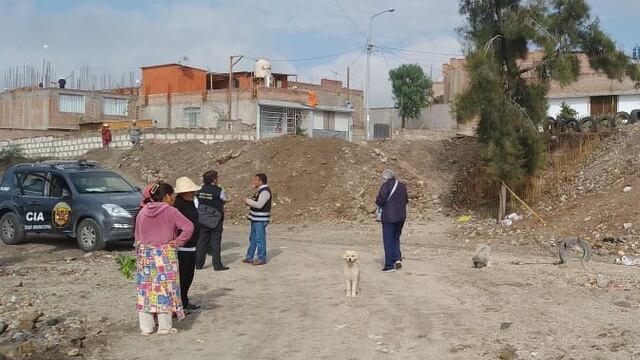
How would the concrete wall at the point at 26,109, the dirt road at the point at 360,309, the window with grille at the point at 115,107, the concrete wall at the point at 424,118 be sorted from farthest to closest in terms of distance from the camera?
the window with grille at the point at 115,107 → the concrete wall at the point at 424,118 → the concrete wall at the point at 26,109 → the dirt road at the point at 360,309

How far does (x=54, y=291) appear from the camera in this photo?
10078mm

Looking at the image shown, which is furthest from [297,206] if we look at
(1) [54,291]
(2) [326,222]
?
(1) [54,291]

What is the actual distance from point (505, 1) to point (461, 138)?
38.6ft

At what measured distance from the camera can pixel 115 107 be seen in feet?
192

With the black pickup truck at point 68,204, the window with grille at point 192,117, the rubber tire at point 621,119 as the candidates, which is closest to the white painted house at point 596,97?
the rubber tire at point 621,119

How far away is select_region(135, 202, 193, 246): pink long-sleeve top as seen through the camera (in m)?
7.45

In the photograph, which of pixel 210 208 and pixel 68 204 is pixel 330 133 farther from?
pixel 210 208

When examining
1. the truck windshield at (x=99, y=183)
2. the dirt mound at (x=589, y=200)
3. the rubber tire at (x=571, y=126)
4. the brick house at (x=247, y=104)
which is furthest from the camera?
the brick house at (x=247, y=104)

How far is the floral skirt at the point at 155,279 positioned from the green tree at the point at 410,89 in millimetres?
52697

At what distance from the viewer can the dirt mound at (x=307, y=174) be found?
23562 mm

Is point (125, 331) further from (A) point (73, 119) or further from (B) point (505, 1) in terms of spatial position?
(A) point (73, 119)

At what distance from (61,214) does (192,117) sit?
126 ft

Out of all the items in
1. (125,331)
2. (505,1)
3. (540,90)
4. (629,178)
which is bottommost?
(125,331)

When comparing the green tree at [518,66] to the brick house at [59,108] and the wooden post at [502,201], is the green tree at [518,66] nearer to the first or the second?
the wooden post at [502,201]
